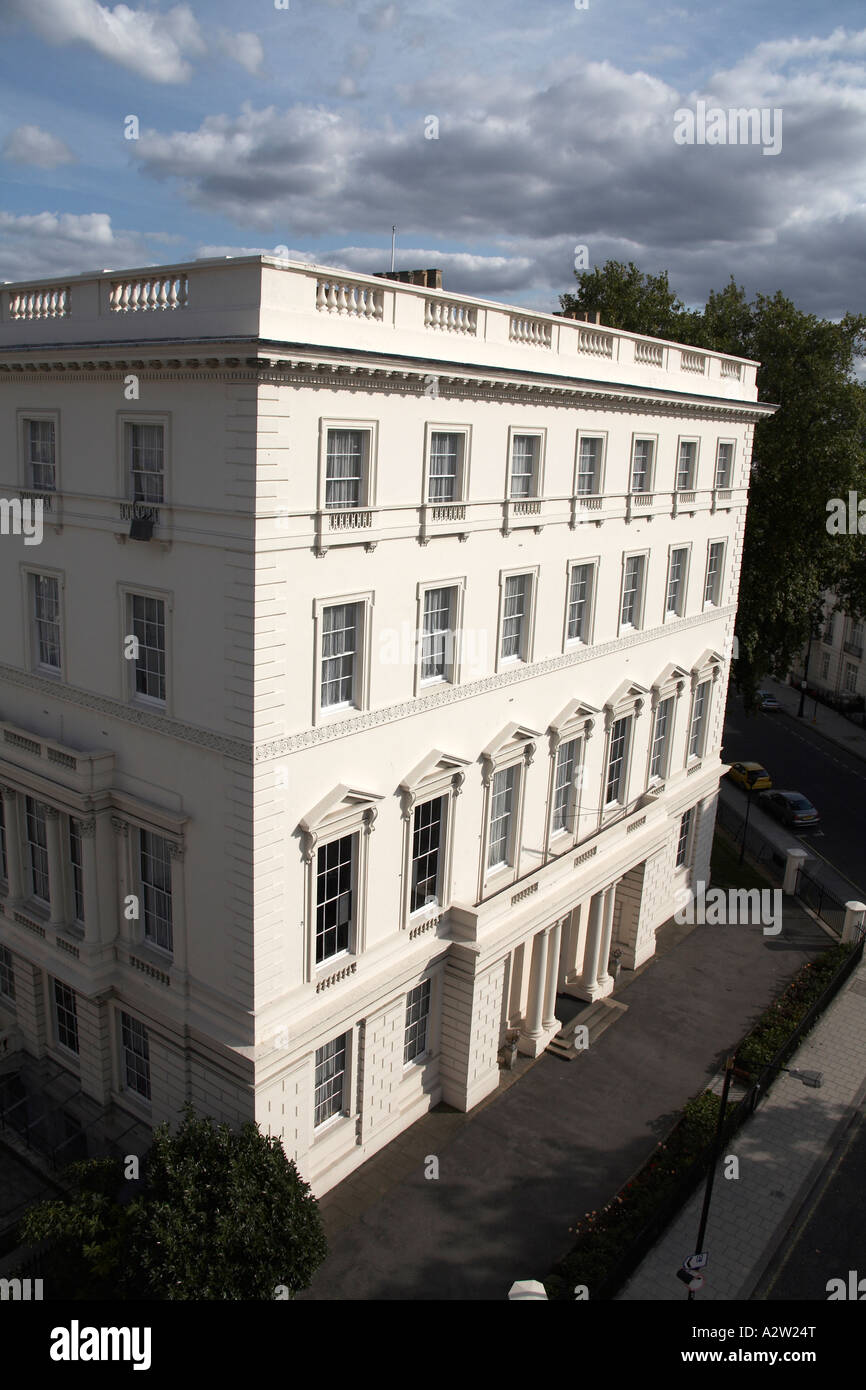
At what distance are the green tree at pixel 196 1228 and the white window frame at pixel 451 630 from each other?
10.0 meters

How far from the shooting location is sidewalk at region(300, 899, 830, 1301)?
21.6 metres

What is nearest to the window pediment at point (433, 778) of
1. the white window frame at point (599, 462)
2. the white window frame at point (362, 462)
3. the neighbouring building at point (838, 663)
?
the white window frame at point (362, 462)

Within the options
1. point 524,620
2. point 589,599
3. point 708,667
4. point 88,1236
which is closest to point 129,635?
point 524,620

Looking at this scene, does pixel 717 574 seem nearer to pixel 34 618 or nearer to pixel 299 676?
pixel 299 676

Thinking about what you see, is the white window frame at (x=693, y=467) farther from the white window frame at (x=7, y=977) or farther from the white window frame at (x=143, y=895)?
the white window frame at (x=7, y=977)

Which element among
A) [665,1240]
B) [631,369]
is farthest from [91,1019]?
[631,369]

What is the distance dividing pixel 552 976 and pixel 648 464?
50.6 ft

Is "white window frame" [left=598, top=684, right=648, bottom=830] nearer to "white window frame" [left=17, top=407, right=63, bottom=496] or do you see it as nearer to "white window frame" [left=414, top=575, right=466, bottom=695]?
"white window frame" [left=414, top=575, right=466, bottom=695]

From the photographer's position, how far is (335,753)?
20.7 metres

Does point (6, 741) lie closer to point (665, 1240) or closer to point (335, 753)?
point (335, 753)

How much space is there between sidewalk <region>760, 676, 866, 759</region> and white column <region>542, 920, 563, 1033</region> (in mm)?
39698

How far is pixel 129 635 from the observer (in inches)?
826

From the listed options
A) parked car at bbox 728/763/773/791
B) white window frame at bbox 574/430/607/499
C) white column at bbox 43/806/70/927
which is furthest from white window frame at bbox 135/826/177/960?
parked car at bbox 728/763/773/791

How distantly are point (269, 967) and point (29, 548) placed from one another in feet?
35.9
